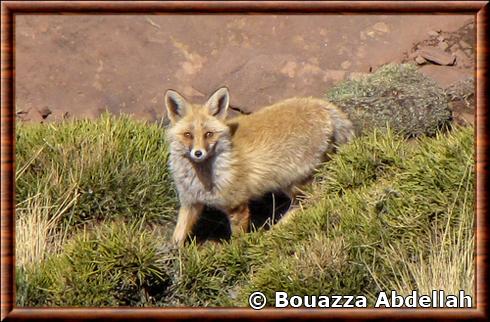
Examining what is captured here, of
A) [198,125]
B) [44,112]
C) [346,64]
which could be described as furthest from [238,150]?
[44,112]

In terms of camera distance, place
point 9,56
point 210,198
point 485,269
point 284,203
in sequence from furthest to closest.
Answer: point 284,203, point 210,198, point 9,56, point 485,269

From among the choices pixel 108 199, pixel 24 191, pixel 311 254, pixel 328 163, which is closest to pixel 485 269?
pixel 311 254

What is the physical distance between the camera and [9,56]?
834 centimetres

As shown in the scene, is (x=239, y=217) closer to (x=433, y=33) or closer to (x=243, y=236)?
(x=243, y=236)

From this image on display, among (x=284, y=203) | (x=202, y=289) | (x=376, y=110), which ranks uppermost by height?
(x=376, y=110)

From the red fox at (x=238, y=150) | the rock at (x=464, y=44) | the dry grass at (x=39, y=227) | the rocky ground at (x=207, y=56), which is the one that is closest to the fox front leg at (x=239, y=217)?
the red fox at (x=238, y=150)

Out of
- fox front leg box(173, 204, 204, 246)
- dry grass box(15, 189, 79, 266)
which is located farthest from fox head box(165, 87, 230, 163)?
dry grass box(15, 189, 79, 266)

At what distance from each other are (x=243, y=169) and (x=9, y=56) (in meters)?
2.59

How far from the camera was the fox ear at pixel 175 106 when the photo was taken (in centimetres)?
948

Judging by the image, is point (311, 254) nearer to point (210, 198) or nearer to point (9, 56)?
point (210, 198)

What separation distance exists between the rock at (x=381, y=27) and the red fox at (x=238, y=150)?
2325 mm

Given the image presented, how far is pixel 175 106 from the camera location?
9.57 meters

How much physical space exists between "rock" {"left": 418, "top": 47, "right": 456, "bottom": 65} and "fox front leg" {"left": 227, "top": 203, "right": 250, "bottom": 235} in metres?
3.47

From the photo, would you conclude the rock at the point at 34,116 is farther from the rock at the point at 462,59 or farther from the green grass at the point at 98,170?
the rock at the point at 462,59
